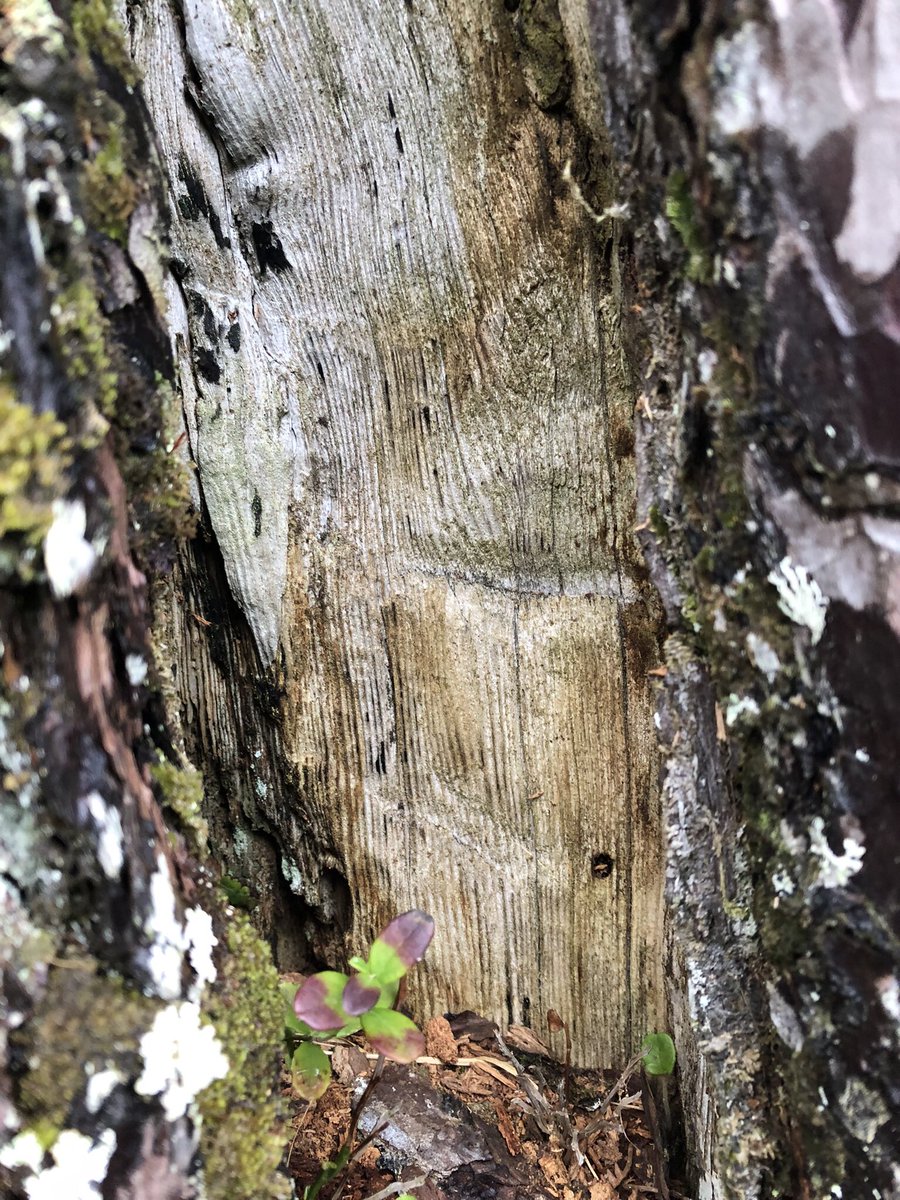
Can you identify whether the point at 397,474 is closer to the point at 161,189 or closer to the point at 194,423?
the point at 194,423

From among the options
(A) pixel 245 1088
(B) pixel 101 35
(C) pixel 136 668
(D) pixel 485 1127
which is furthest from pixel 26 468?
(D) pixel 485 1127

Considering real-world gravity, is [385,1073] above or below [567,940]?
below

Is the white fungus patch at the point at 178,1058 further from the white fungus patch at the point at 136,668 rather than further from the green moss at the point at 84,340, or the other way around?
the green moss at the point at 84,340

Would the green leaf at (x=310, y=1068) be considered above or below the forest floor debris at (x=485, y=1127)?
above

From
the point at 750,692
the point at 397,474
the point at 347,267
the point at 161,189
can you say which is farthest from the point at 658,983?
the point at 161,189

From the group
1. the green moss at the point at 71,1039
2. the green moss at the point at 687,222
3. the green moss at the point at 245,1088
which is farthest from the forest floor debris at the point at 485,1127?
the green moss at the point at 687,222

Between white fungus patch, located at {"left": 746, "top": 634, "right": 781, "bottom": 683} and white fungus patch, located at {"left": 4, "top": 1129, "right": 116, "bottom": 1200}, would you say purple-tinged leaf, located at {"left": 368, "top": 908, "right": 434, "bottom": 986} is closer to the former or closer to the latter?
white fungus patch, located at {"left": 4, "top": 1129, "right": 116, "bottom": 1200}
